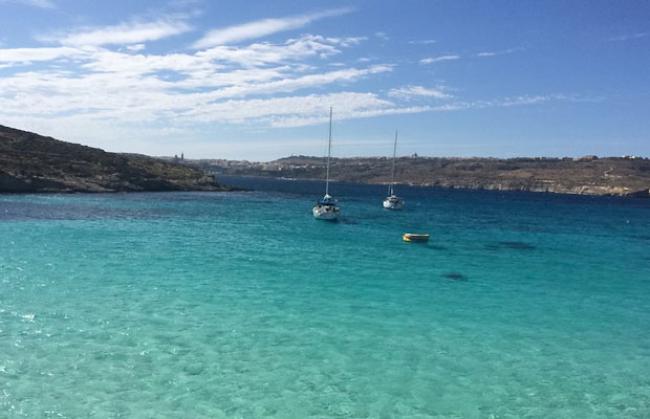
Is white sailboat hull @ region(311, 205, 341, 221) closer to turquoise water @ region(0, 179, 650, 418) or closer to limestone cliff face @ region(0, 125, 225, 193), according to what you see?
turquoise water @ region(0, 179, 650, 418)

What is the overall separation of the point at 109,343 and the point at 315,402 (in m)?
8.03

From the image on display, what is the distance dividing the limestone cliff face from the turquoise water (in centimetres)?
6062

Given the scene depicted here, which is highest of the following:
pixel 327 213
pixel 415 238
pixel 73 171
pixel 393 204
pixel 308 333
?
pixel 73 171

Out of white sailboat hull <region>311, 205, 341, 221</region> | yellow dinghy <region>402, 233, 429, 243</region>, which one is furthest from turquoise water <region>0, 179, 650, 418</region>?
white sailboat hull <region>311, 205, 341, 221</region>

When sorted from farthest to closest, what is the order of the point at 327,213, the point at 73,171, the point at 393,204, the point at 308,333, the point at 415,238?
the point at 73,171
the point at 393,204
the point at 327,213
the point at 415,238
the point at 308,333

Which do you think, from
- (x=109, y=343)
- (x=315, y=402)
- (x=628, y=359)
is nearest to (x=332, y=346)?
(x=315, y=402)

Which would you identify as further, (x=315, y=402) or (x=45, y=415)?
(x=315, y=402)

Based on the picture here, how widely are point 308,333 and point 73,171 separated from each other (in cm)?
10748

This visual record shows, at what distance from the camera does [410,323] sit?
2270 centimetres

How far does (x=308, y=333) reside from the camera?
2050 cm

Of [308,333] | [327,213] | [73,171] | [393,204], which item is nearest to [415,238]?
[327,213]

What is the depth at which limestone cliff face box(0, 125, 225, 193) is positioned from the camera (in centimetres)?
9744

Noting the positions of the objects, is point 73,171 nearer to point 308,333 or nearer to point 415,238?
point 415,238

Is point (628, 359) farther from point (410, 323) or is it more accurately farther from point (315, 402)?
point (315, 402)
